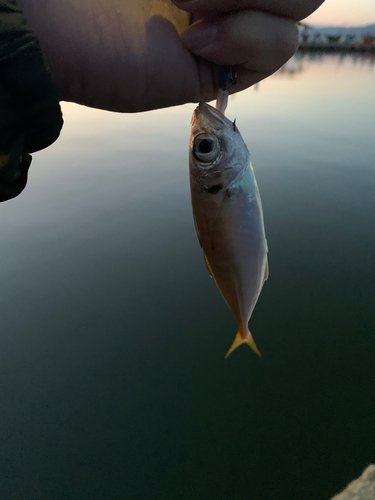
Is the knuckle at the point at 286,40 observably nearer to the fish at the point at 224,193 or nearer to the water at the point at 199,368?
the fish at the point at 224,193

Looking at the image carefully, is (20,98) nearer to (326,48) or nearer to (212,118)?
(212,118)

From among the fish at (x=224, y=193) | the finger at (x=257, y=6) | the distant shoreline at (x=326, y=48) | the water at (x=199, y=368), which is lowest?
the distant shoreline at (x=326, y=48)

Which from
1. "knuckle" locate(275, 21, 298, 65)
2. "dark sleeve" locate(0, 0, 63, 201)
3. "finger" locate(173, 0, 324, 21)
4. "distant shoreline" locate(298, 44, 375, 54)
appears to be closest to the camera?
"dark sleeve" locate(0, 0, 63, 201)

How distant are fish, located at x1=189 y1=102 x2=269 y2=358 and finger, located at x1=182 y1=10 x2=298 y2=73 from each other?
0.24 metres

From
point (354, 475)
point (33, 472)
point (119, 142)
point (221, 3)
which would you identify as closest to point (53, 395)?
point (33, 472)

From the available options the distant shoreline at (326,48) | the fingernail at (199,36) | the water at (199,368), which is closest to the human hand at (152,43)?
the fingernail at (199,36)

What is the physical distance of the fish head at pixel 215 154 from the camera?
1424mm

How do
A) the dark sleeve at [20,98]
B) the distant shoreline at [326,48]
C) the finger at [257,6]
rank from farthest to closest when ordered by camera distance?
1. the distant shoreline at [326,48]
2. the finger at [257,6]
3. the dark sleeve at [20,98]

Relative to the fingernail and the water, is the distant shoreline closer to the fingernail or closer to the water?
the water

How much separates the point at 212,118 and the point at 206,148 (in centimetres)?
13

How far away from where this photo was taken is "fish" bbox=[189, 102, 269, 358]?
1426mm

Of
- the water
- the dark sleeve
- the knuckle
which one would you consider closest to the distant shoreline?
the water

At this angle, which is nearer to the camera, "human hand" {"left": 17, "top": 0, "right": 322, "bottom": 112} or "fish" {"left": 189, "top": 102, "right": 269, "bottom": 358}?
"human hand" {"left": 17, "top": 0, "right": 322, "bottom": 112}

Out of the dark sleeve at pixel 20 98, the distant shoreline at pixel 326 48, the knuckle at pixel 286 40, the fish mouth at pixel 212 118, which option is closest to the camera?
the dark sleeve at pixel 20 98
